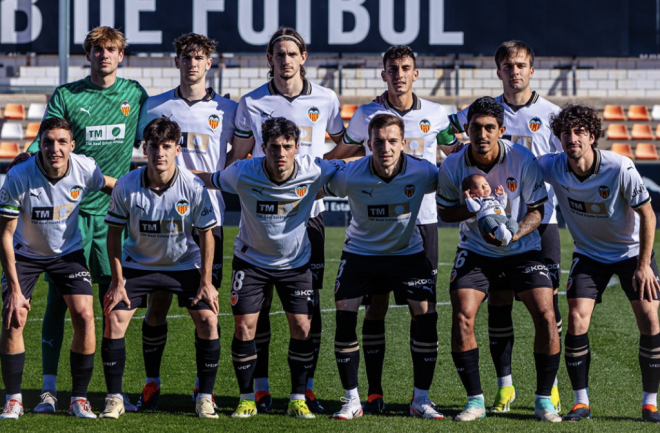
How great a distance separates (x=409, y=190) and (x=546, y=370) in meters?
1.30

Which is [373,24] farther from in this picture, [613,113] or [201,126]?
[201,126]

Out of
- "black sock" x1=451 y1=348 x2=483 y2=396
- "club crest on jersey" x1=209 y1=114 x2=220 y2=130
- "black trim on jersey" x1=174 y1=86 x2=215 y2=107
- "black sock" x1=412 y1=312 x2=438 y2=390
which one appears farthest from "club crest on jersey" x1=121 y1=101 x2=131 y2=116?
"black sock" x1=451 y1=348 x2=483 y2=396

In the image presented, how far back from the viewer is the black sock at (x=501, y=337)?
5477 millimetres

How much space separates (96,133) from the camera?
18.7 ft

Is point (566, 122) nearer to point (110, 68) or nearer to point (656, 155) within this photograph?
point (110, 68)

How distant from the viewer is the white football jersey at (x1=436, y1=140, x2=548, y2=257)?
5.12 meters

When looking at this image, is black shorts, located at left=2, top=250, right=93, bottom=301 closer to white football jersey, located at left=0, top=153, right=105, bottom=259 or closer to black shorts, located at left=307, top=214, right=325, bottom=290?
white football jersey, located at left=0, top=153, right=105, bottom=259

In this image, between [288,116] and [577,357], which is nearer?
[577,357]

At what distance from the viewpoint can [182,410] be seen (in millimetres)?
5367

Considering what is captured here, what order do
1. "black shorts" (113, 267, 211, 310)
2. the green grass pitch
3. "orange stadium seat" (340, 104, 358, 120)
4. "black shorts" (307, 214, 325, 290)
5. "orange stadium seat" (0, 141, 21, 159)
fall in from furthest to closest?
"orange stadium seat" (340, 104, 358, 120), "orange stadium seat" (0, 141, 21, 159), "black shorts" (307, 214, 325, 290), "black shorts" (113, 267, 211, 310), the green grass pitch

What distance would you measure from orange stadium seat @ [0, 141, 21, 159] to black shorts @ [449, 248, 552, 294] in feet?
49.1

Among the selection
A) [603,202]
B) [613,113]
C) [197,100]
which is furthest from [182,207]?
[613,113]

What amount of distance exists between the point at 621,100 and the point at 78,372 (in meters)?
17.1

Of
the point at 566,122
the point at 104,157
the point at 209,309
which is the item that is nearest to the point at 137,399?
the point at 209,309
